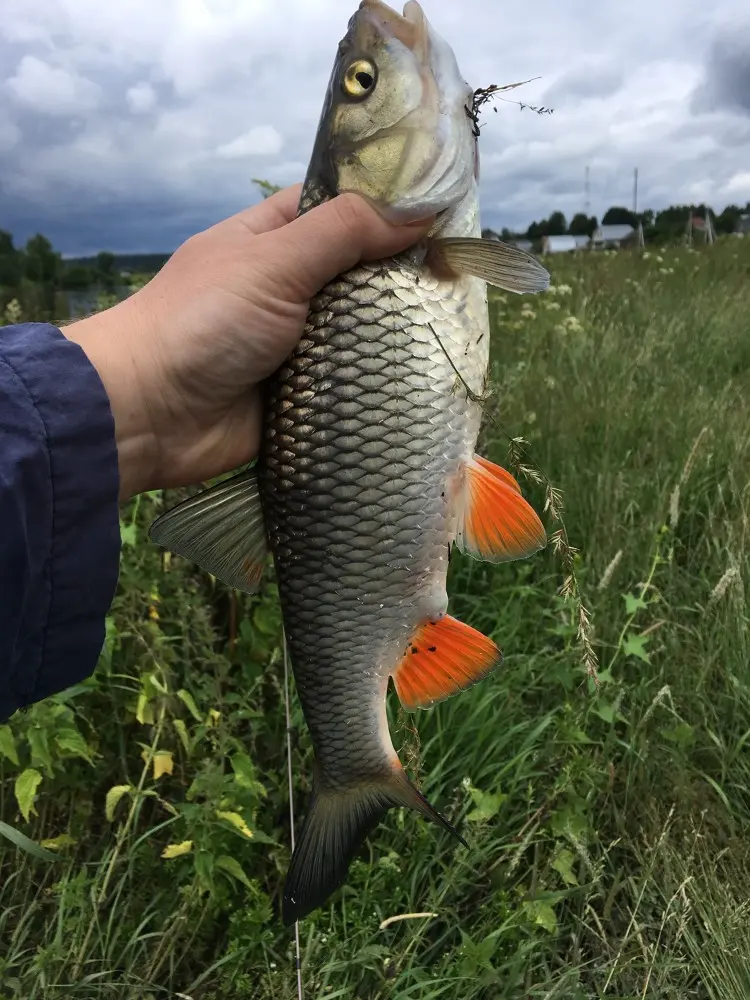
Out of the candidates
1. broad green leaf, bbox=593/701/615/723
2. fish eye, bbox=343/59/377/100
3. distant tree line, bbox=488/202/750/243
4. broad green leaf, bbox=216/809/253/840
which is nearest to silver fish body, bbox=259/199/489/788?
fish eye, bbox=343/59/377/100

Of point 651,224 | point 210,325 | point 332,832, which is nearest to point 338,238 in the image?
point 210,325

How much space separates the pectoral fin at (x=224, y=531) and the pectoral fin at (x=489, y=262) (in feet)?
2.03

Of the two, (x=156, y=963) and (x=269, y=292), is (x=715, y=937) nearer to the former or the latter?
(x=156, y=963)

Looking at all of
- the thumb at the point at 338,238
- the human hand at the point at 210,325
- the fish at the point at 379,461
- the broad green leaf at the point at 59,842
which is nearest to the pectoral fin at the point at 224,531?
the fish at the point at 379,461

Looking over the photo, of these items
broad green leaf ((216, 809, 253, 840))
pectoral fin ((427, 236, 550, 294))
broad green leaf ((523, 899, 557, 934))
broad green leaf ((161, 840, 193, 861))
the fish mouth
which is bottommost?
broad green leaf ((523, 899, 557, 934))

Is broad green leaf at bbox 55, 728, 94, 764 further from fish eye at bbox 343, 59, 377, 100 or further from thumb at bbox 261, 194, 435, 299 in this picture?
fish eye at bbox 343, 59, 377, 100

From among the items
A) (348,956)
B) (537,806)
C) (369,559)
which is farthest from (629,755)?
(369,559)

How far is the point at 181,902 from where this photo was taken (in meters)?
2.21

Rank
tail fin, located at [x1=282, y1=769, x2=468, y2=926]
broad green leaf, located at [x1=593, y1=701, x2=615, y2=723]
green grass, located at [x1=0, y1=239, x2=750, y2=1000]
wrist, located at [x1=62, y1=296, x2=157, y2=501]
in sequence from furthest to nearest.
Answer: broad green leaf, located at [x1=593, y1=701, x2=615, y2=723]
green grass, located at [x1=0, y1=239, x2=750, y2=1000]
wrist, located at [x1=62, y1=296, x2=157, y2=501]
tail fin, located at [x1=282, y1=769, x2=468, y2=926]

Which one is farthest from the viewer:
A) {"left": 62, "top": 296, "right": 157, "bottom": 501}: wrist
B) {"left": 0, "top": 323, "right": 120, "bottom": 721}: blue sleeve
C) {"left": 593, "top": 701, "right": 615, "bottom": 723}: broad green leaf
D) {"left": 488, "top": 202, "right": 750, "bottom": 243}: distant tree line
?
{"left": 488, "top": 202, "right": 750, "bottom": 243}: distant tree line

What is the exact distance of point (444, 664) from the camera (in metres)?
1.68

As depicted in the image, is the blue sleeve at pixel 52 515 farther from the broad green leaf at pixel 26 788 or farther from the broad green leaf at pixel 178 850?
the broad green leaf at pixel 178 850

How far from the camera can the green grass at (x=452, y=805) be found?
2.05m

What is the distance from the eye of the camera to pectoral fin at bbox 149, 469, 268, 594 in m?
1.62
